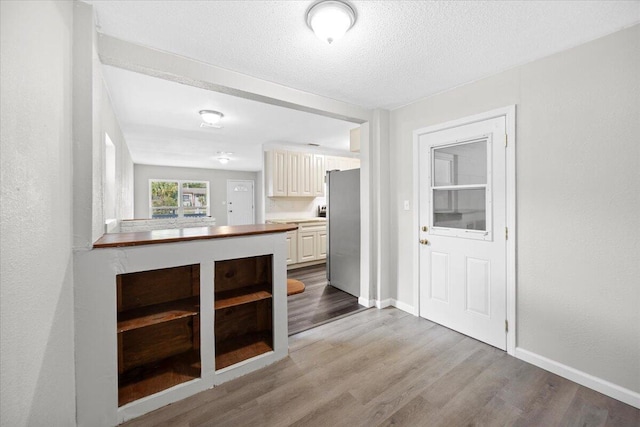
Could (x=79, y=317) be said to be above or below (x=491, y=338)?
above

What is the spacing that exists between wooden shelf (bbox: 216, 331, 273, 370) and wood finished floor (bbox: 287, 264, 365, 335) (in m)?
0.44

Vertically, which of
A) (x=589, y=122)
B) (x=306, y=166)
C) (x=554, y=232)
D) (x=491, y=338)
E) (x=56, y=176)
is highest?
(x=306, y=166)

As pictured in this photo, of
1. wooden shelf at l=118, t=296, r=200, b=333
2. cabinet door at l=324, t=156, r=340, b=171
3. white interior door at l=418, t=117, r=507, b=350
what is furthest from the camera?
cabinet door at l=324, t=156, r=340, b=171

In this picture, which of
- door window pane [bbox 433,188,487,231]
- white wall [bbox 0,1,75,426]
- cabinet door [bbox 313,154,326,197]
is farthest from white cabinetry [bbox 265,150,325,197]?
white wall [bbox 0,1,75,426]

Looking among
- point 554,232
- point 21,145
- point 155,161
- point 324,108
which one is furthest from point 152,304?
point 155,161

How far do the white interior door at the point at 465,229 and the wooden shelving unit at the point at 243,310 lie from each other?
173 cm

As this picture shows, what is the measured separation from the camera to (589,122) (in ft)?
6.24

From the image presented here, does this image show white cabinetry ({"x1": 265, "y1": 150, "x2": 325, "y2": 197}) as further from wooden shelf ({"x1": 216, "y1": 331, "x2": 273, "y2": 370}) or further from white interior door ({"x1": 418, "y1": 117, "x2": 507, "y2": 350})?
wooden shelf ({"x1": 216, "y1": 331, "x2": 273, "y2": 370})

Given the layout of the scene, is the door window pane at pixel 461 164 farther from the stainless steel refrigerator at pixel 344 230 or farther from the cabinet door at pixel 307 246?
the cabinet door at pixel 307 246

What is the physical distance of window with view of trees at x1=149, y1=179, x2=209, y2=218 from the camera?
785 cm

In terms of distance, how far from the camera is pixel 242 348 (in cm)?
224

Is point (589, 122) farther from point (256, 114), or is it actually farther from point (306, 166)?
point (306, 166)

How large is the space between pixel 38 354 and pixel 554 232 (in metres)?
3.06

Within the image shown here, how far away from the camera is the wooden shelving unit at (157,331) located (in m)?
1.82
